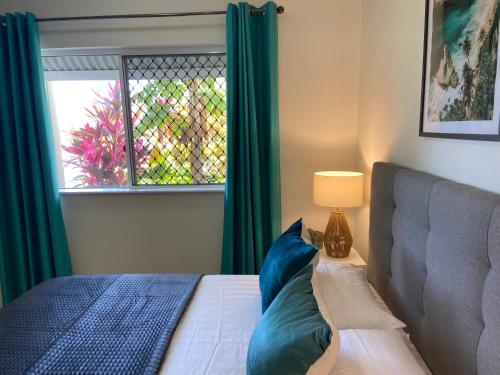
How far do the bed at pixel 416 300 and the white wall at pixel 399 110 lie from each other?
0.28ft

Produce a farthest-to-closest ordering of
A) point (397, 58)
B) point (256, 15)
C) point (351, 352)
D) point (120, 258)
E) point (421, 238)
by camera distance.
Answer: point (120, 258) < point (256, 15) < point (397, 58) < point (421, 238) < point (351, 352)

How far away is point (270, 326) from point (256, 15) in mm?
2031

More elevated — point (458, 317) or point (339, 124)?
point (339, 124)

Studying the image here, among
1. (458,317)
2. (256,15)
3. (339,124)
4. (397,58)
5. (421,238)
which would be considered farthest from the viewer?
(339,124)

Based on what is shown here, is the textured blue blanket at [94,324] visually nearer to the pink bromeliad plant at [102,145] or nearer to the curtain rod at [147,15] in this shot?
the pink bromeliad plant at [102,145]

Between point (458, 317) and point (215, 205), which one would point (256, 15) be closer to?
point (215, 205)

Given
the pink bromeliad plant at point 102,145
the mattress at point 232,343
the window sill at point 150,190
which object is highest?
the pink bromeliad plant at point 102,145

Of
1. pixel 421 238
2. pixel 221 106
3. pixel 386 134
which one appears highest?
pixel 221 106

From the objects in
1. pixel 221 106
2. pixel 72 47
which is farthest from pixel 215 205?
pixel 72 47

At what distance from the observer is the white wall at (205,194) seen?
243cm

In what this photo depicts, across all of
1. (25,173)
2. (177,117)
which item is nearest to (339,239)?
(177,117)

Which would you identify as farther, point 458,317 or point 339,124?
point 339,124

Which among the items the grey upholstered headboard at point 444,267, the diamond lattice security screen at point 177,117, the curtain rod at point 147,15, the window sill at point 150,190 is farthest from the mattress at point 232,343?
the curtain rod at point 147,15

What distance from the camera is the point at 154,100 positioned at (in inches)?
104
